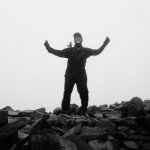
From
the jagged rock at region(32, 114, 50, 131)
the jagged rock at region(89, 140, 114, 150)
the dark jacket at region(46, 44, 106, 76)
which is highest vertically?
the dark jacket at region(46, 44, 106, 76)

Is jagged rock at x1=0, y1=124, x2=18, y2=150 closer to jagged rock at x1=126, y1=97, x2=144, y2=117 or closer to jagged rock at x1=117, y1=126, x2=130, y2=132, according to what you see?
jagged rock at x1=117, y1=126, x2=130, y2=132

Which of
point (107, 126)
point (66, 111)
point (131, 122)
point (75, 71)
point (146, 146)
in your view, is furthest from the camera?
point (75, 71)

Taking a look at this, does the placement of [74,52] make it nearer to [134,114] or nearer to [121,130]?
[134,114]

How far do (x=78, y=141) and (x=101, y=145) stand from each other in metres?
0.51

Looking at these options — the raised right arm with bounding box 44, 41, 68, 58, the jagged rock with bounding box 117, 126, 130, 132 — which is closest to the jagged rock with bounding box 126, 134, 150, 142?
the jagged rock with bounding box 117, 126, 130, 132

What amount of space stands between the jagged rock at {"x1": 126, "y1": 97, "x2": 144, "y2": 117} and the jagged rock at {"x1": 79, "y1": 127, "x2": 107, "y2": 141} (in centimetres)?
193

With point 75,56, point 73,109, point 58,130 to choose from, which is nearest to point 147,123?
point 58,130

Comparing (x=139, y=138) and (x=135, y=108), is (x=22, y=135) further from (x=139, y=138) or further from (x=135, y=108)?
(x=135, y=108)

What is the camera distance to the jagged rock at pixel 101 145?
5.99 meters

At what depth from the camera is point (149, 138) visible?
6781 mm

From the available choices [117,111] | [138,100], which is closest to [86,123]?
[138,100]

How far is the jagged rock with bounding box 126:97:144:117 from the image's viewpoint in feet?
26.8

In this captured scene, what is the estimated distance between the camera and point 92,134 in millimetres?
6383

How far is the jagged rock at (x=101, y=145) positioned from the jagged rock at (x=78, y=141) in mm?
194
